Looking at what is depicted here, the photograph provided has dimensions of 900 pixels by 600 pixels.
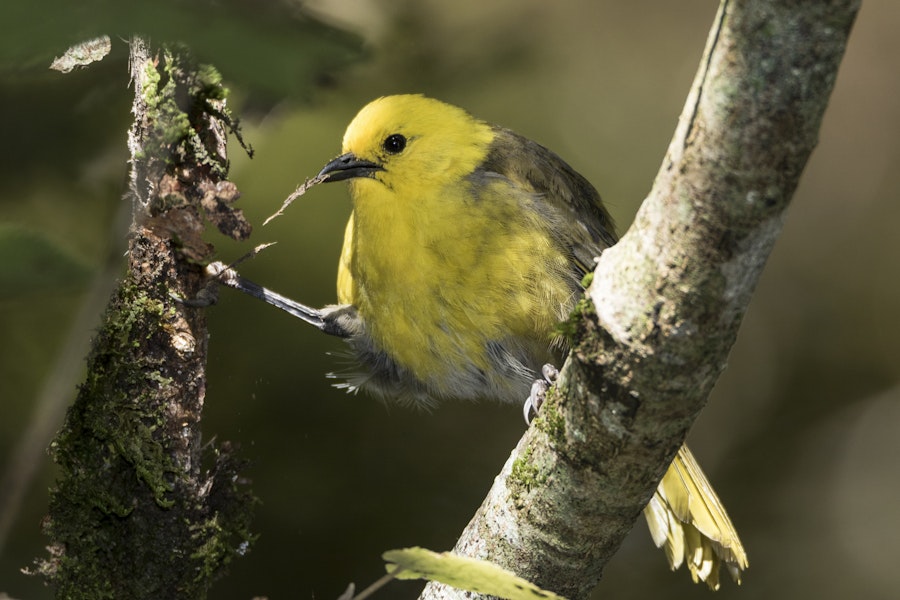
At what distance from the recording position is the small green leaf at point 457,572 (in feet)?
4.59

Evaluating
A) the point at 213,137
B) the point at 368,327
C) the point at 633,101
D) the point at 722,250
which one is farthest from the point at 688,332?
the point at 633,101

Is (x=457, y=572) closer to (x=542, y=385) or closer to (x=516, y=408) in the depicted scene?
(x=542, y=385)

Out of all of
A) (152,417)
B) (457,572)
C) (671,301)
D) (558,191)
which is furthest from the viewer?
(558,191)

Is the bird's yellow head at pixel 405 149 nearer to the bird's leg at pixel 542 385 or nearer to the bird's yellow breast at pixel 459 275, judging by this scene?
the bird's yellow breast at pixel 459 275

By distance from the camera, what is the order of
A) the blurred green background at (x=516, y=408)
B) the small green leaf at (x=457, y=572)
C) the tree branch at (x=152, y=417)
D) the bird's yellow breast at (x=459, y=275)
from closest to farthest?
→ 1. the small green leaf at (x=457, y=572)
2. the tree branch at (x=152, y=417)
3. the bird's yellow breast at (x=459, y=275)
4. the blurred green background at (x=516, y=408)

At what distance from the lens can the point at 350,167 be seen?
3.42 m

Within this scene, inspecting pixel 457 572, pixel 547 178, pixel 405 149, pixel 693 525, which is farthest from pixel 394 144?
pixel 457 572

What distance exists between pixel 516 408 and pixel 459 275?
232cm

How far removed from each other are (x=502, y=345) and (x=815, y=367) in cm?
333

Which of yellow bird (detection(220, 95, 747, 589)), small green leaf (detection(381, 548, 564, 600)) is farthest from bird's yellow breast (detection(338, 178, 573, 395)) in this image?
small green leaf (detection(381, 548, 564, 600))

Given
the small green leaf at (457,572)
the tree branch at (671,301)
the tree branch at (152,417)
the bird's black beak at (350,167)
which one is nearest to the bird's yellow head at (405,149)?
the bird's black beak at (350,167)

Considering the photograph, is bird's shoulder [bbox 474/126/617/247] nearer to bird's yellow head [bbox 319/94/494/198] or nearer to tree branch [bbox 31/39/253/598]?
bird's yellow head [bbox 319/94/494/198]

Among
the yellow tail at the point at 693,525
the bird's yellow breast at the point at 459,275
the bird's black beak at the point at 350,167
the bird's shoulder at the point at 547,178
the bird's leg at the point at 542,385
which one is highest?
the bird's black beak at the point at 350,167

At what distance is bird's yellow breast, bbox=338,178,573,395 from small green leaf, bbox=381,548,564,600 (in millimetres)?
1711
